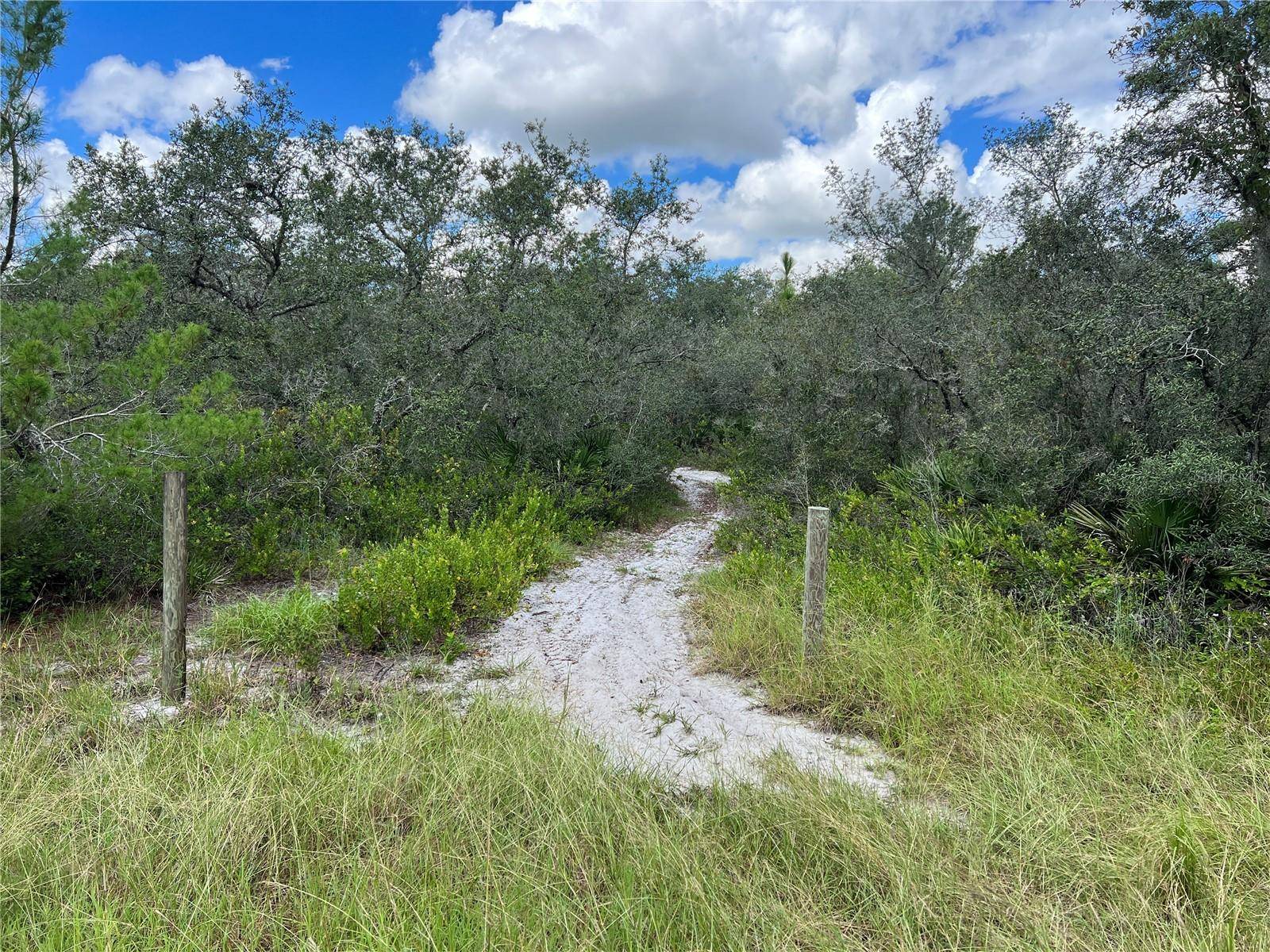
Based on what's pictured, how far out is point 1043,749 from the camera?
3033 mm

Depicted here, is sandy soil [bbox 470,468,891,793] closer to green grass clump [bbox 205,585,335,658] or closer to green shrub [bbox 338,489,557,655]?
green shrub [bbox 338,489,557,655]

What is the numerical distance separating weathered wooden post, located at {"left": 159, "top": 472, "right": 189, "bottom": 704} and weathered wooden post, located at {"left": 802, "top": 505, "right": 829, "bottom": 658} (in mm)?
4055

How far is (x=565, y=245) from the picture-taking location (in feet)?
40.3

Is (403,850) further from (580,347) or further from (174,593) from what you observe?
(580,347)

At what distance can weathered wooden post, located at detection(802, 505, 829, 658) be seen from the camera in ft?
14.4

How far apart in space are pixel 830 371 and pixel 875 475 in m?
1.65

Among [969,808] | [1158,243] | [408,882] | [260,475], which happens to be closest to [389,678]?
[408,882]

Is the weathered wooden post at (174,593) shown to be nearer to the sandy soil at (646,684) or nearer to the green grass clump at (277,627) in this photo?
the green grass clump at (277,627)

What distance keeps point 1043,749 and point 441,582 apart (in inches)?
175

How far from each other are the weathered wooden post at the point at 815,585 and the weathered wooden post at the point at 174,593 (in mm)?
4055

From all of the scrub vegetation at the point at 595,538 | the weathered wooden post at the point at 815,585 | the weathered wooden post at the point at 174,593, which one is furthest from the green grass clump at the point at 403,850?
the weathered wooden post at the point at 815,585

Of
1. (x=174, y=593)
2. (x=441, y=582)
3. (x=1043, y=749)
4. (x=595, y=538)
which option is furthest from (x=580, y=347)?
(x=1043, y=749)

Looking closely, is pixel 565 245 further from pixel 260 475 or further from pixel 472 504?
pixel 260 475

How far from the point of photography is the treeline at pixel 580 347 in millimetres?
4734
